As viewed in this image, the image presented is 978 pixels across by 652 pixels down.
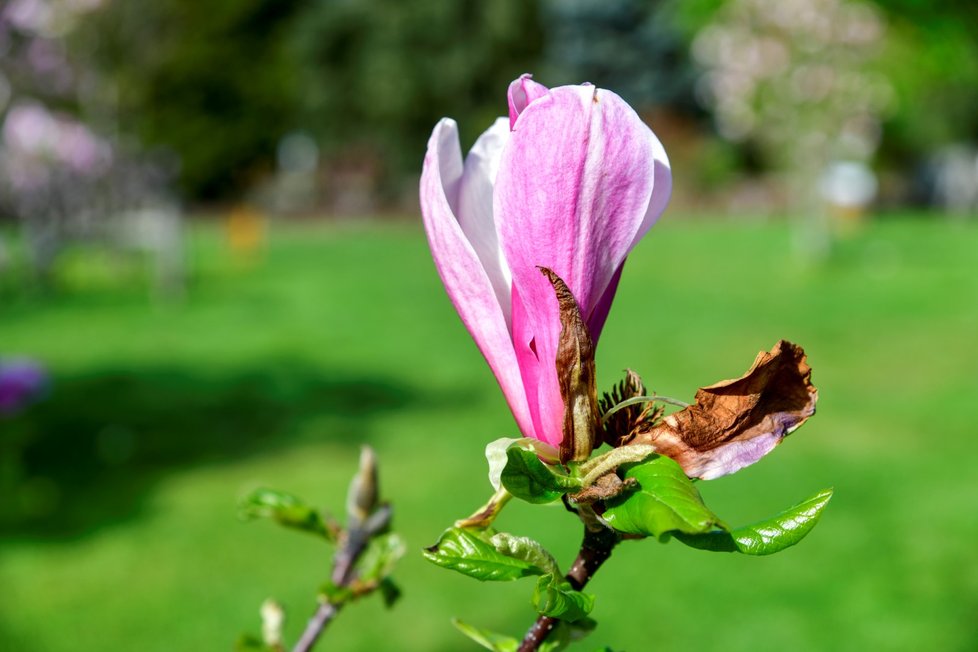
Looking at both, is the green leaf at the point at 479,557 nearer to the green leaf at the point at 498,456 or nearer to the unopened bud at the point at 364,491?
the green leaf at the point at 498,456

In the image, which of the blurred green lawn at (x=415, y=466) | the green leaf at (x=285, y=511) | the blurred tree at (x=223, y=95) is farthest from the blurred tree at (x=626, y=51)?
the green leaf at (x=285, y=511)

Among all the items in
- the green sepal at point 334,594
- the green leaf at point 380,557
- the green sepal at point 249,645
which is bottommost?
the green sepal at point 249,645

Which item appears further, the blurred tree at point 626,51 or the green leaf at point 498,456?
the blurred tree at point 626,51

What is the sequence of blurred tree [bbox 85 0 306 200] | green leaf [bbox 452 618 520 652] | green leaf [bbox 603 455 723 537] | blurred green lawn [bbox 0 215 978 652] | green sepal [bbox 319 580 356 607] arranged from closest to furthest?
green leaf [bbox 603 455 723 537] → green leaf [bbox 452 618 520 652] → green sepal [bbox 319 580 356 607] → blurred green lawn [bbox 0 215 978 652] → blurred tree [bbox 85 0 306 200]

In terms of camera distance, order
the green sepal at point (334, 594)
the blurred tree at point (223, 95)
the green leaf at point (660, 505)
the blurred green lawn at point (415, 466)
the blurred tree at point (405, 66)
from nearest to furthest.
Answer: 1. the green leaf at point (660, 505)
2. the green sepal at point (334, 594)
3. the blurred green lawn at point (415, 466)
4. the blurred tree at point (223, 95)
5. the blurred tree at point (405, 66)

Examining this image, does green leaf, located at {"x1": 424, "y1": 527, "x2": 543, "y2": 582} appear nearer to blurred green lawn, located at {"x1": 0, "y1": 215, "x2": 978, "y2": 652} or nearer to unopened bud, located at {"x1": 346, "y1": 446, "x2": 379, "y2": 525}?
unopened bud, located at {"x1": 346, "y1": 446, "x2": 379, "y2": 525}

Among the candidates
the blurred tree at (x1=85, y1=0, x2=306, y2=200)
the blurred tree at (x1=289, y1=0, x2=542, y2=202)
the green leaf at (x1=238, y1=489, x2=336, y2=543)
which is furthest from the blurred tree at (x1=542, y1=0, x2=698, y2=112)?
the green leaf at (x1=238, y1=489, x2=336, y2=543)

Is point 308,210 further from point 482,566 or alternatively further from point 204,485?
point 482,566
